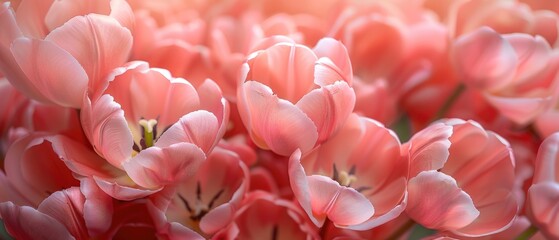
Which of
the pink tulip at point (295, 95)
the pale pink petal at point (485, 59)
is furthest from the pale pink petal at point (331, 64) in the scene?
the pale pink petal at point (485, 59)

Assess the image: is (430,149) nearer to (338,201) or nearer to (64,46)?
(338,201)

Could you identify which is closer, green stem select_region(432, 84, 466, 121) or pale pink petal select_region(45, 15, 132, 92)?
pale pink petal select_region(45, 15, 132, 92)

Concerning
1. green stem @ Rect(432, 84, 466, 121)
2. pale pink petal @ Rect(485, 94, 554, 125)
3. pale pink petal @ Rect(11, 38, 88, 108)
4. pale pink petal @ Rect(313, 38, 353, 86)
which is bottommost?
green stem @ Rect(432, 84, 466, 121)

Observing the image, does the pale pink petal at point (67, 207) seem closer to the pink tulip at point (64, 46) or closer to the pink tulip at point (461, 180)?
the pink tulip at point (64, 46)

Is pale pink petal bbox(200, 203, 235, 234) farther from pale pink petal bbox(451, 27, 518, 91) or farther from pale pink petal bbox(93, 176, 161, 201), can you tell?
pale pink petal bbox(451, 27, 518, 91)

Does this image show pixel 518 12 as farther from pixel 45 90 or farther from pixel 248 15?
pixel 45 90

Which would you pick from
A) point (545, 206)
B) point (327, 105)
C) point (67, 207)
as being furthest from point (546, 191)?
point (67, 207)

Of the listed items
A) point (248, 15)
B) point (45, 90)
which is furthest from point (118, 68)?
point (248, 15)

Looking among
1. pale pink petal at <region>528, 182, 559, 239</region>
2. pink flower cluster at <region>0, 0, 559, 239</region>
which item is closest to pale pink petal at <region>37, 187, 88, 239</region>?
pink flower cluster at <region>0, 0, 559, 239</region>
